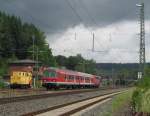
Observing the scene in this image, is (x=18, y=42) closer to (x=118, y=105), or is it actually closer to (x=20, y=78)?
(x=20, y=78)

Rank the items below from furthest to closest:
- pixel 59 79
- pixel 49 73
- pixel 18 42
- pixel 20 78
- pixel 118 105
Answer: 1. pixel 18 42
2. pixel 20 78
3. pixel 49 73
4. pixel 59 79
5. pixel 118 105

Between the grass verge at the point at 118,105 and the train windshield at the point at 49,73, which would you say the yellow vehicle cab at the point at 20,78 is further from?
the grass verge at the point at 118,105

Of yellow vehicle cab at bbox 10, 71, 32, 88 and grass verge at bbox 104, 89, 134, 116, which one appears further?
yellow vehicle cab at bbox 10, 71, 32, 88

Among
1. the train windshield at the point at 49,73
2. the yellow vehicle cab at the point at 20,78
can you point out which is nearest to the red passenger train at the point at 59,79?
the train windshield at the point at 49,73

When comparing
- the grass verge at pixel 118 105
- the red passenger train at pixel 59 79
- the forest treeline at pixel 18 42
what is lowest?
the grass verge at pixel 118 105

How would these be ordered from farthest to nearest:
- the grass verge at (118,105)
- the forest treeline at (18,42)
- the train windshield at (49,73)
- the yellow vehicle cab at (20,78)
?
the forest treeline at (18,42), the yellow vehicle cab at (20,78), the train windshield at (49,73), the grass verge at (118,105)

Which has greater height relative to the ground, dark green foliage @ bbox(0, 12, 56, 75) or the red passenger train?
dark green foliage @ bbox(0, 12, 56, 75)

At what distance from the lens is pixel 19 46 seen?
154875 mm

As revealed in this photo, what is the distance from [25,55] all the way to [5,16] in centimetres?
1524

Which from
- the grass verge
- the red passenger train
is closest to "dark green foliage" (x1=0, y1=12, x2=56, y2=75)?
the red passenger train

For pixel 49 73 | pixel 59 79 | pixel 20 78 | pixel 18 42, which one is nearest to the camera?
pixel 59 79

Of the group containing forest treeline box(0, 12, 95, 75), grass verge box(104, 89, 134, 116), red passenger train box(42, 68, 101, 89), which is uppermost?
forest treeline box(0, 12, 95, 75)

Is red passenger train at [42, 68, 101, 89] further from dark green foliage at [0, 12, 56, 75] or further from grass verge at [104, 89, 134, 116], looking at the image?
dark green foliage at [0, 12, 56, 75]

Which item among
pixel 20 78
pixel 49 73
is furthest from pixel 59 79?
pixel 20 78
